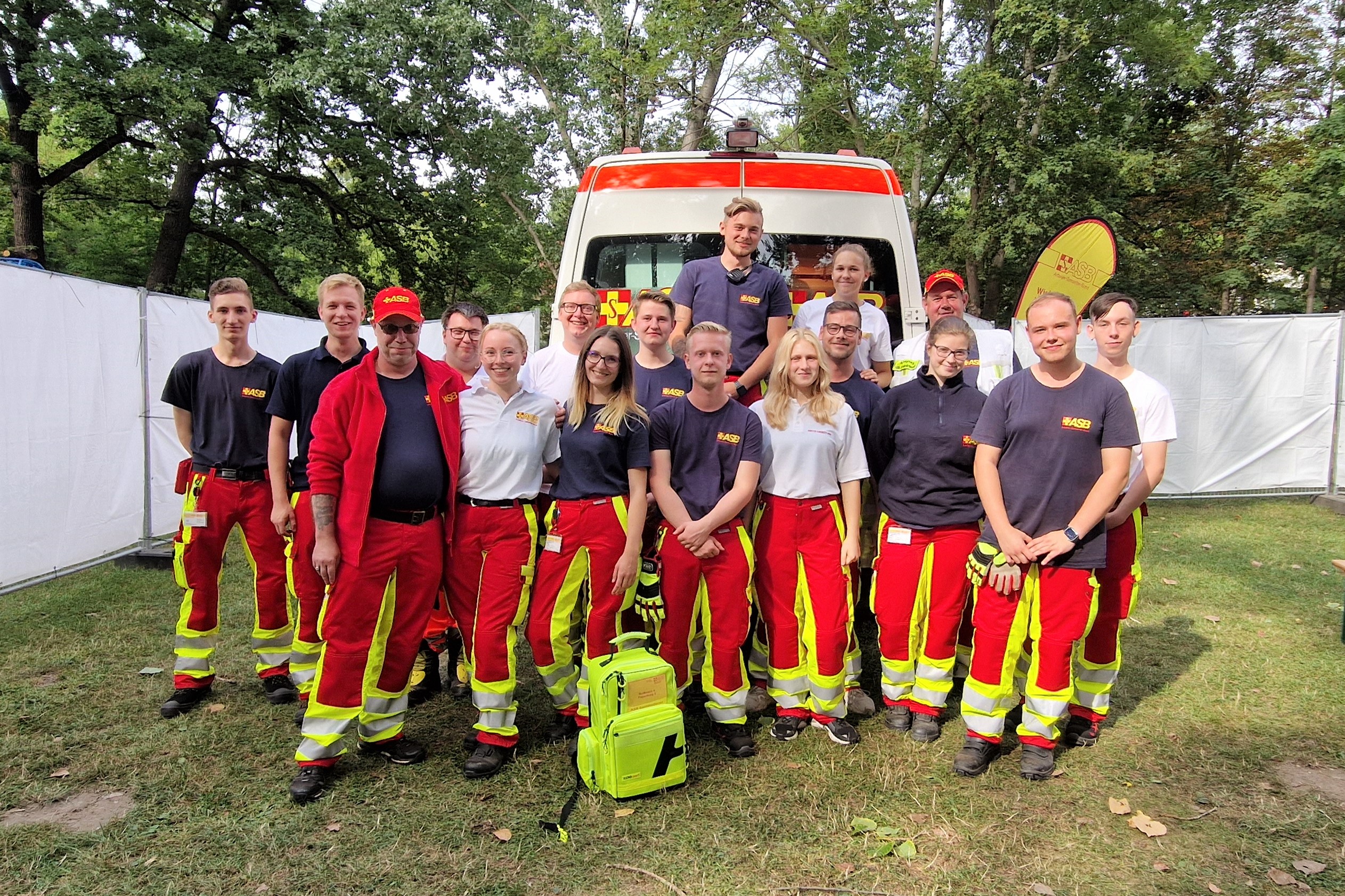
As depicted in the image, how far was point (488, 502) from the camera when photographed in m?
3.68

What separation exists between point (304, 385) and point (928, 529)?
313 centimetres

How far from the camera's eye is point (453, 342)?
4.46m

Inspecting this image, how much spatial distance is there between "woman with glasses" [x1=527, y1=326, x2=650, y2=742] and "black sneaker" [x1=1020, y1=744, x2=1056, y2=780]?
1920mm

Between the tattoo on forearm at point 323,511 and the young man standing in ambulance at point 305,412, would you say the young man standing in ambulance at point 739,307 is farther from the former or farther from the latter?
the tattoo on forearm at point 323,511

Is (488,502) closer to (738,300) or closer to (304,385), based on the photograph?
(304,385)

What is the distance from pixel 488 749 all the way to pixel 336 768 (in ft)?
2.21

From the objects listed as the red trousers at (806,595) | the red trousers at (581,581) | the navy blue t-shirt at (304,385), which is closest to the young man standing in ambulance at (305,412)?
the navy blue t-shirt at (304,385)

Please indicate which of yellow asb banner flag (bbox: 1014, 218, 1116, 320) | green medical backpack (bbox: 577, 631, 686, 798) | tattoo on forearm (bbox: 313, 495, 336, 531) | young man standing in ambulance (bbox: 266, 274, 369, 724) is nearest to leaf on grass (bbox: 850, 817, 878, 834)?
green medical backpack (bbox: 577, 631, 686, 798)

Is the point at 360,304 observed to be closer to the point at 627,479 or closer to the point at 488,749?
the point at 627,479

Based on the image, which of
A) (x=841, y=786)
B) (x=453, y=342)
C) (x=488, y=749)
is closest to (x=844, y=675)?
(x=841, y=786)

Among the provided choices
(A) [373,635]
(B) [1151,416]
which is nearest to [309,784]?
(A) [373,635]

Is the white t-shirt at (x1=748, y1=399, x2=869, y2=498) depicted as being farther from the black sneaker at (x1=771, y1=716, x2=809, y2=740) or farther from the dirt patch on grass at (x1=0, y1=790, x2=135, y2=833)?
the dirt patch on grass at (x1=0, y1=790, x2=135, y2=833)

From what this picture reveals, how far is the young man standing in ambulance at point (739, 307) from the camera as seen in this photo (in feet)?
14.1

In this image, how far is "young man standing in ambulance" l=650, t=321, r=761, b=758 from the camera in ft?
12.2
